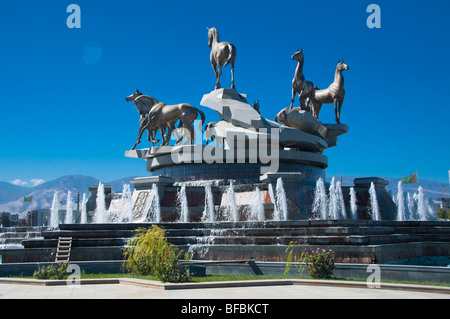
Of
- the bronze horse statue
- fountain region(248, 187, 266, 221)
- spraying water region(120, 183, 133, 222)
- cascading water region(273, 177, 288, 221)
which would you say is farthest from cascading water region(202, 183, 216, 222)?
the bronze horse statue

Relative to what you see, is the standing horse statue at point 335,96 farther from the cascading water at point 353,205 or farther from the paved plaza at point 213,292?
the paved plaza at point 213,292

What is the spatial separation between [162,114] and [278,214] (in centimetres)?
996

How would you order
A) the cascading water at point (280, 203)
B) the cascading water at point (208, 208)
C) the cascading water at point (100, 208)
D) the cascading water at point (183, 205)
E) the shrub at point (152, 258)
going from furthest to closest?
the cascading water at point (100, 208)
the cascading water at point (183, 205)
the cascading water at point (208, 208)
the cascading water at point (280, 203)
the shrub at point (152, 258)

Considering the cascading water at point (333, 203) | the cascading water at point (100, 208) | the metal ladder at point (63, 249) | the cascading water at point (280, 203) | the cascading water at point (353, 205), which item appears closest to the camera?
the metal ladder at point (63, 249)

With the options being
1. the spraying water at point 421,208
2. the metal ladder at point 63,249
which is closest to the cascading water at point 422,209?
the spraying water at point 421,208

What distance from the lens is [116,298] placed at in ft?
29.9

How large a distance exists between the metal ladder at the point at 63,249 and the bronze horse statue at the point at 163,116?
13.5 metres

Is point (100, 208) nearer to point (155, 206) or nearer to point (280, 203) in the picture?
point (155, 206)

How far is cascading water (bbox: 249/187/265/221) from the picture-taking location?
874 inches

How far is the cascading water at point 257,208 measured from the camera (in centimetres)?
2220

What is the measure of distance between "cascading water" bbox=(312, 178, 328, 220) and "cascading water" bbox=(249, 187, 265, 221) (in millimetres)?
2575

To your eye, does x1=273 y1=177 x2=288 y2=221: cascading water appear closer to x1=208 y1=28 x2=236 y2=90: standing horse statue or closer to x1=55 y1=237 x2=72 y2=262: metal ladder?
x1=208 y1=28 x2=236 y2=90: standing horse statue

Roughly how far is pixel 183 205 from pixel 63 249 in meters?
8.86
